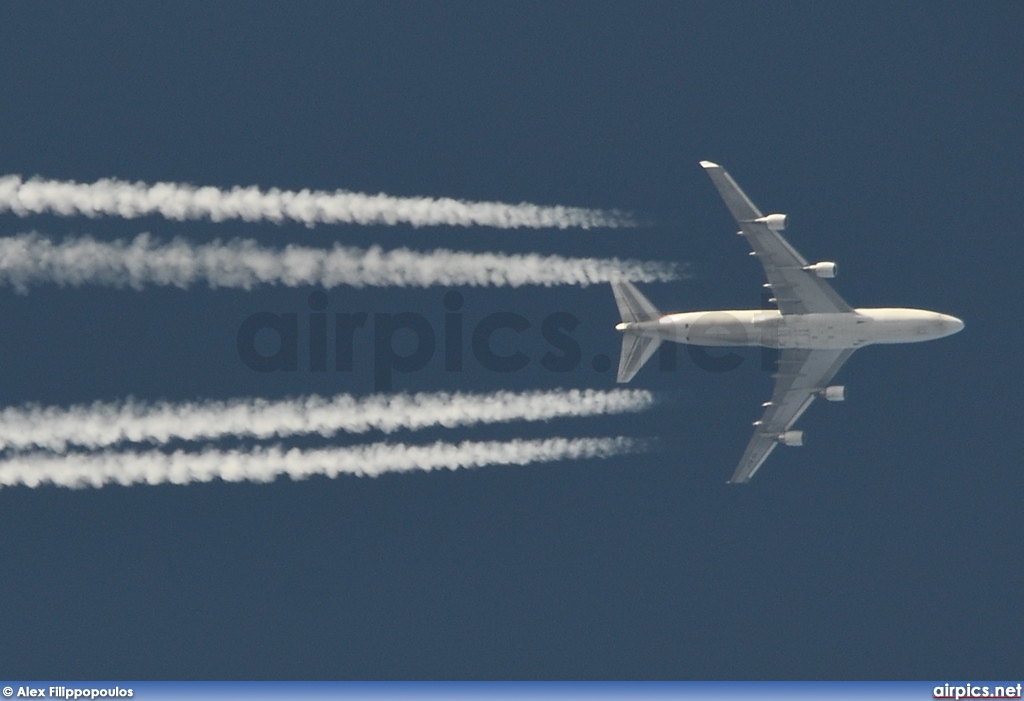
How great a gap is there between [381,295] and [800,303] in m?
16.3

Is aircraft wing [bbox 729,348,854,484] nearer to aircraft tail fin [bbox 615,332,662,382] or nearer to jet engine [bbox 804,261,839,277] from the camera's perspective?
jet engine [bbox 804,261,839,277]

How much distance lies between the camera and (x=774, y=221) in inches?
1828

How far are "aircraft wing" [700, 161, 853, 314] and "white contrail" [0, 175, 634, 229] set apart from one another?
686cm

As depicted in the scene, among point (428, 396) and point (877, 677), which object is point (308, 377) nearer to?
point (428, 396)

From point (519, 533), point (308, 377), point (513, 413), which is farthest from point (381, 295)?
point (519, 533)

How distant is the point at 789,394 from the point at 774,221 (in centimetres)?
736

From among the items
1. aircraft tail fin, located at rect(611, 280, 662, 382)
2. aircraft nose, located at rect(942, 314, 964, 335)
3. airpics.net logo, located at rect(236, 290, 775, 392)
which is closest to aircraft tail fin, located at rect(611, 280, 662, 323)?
aircraft tail fin, located at rect(611, 280, 662, 382)

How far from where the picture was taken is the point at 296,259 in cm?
4712

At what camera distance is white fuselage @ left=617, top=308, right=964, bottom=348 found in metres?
46.9

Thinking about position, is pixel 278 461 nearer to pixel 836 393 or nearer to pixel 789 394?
pixel 789 394

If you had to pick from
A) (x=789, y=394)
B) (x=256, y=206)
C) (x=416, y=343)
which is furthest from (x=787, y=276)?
(x=256, y=206)

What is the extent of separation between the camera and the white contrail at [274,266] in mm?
44281

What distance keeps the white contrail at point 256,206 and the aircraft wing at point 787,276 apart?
686 centimetres

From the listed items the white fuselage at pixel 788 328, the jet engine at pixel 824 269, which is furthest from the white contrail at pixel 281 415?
the jet engine at pixel 824 269
